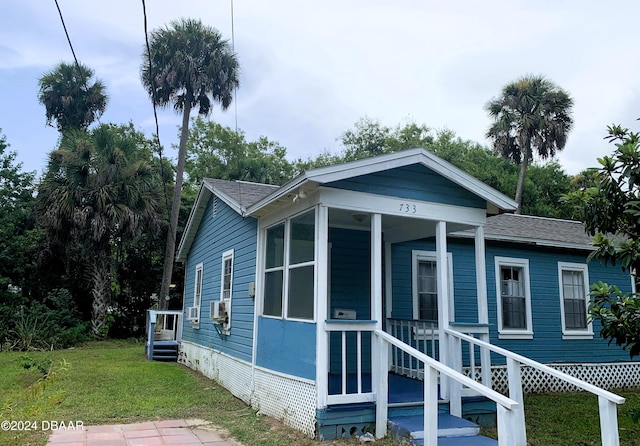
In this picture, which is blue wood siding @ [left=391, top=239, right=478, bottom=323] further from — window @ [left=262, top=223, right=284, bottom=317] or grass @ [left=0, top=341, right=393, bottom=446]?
grass @ [left=0, top=341, right=393, bottom=446]

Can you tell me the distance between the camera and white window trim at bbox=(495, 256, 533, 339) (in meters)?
9.33

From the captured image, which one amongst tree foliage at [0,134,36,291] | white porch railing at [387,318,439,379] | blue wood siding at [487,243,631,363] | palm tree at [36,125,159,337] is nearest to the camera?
white porch railing at [387,318,439,379]

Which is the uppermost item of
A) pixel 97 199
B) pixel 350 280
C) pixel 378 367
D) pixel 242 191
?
pixel 97 199

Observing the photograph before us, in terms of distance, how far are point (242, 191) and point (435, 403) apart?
6.05 metres

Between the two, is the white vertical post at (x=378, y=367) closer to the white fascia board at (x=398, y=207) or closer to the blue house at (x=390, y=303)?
the blue house at (x=390, y=303)

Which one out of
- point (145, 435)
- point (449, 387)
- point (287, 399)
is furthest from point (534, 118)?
point (145, 435)

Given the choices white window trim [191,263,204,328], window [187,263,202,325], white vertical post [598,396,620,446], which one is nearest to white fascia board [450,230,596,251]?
white vertical post [598,396,620,446]

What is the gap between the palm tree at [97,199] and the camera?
15.6 metres

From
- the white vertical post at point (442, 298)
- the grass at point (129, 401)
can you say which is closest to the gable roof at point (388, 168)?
the white vertical post at point (442, 298)

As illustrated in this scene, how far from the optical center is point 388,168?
5875mm

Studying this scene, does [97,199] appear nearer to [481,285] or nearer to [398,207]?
[398,207]

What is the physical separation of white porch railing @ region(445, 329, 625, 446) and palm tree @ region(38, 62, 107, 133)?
20.9 meters

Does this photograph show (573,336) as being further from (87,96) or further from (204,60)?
(87,96)

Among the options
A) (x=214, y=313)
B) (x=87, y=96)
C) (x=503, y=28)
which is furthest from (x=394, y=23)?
(x=87, y=96)
